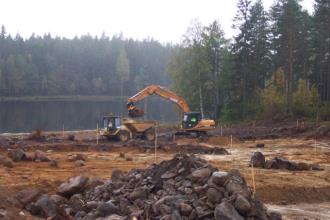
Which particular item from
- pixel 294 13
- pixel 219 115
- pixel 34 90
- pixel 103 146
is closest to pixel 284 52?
pixel 294 13

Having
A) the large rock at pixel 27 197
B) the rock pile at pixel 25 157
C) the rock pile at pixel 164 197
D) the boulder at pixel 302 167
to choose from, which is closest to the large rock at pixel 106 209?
the rock pile at pixel 164 197

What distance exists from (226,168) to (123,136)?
1326 centimetres

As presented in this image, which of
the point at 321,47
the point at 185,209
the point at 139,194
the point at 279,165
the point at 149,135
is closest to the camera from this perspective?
the point at 185,209

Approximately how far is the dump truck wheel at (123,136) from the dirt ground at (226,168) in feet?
1.89

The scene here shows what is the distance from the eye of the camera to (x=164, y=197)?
11.3 meters

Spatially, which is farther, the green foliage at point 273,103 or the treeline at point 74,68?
the treeline at point 74,68

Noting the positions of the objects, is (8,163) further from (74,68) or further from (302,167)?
(74,68)

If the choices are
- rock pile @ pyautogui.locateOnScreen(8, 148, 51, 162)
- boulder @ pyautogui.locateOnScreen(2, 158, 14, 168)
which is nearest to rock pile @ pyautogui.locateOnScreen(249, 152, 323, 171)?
rock pile @ pyautogui.locateOnScreen(8, 148, 51, 162)

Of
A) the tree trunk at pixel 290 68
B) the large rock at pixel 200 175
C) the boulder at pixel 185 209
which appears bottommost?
the boulder at pixel 185 209

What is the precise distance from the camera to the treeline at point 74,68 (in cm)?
13312

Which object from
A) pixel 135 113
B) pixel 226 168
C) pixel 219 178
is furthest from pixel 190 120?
pixel 219 178

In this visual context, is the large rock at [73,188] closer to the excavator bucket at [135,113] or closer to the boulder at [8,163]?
the boulder at [8,163]

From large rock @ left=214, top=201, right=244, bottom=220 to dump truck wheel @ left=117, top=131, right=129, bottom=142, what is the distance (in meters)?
22.8

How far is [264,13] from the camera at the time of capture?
59.1 metres
